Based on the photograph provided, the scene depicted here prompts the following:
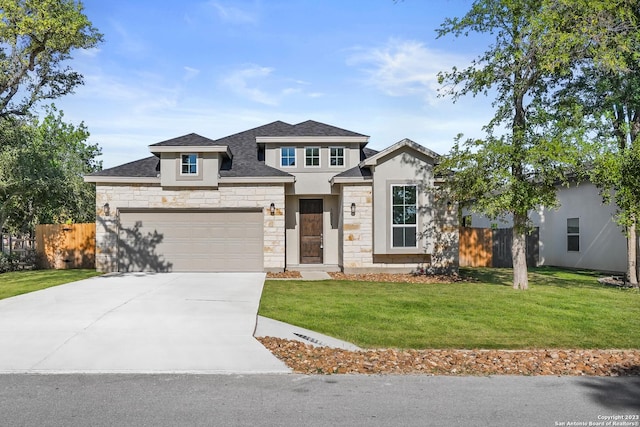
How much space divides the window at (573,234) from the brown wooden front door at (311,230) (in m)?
11.5

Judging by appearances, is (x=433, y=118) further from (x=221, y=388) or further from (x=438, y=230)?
(x=221, y=388)

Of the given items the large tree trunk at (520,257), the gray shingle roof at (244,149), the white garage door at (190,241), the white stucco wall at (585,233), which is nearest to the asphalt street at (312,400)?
the large tree trunk at (520,257)

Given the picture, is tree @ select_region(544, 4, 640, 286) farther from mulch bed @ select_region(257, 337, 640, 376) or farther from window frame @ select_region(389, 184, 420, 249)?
mulch bed @ select_region(257, 337, 640, 376)

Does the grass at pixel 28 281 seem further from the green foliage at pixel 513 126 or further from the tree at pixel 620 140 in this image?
the tree at pixel 620 140

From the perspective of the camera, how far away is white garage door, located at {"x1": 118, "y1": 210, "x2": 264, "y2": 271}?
1856 centimetres

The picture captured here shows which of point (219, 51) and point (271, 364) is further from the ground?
point (219, 51)

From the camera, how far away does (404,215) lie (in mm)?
17719

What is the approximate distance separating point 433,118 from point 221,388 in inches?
575

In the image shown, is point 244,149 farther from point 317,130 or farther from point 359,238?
point 359,238

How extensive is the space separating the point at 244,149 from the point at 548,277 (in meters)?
12.5

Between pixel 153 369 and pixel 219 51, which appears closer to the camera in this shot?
pixel 153 369

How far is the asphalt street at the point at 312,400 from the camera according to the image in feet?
15.4

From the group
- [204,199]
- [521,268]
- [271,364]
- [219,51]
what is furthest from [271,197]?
[271,364]

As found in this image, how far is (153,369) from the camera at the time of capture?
644 cm
